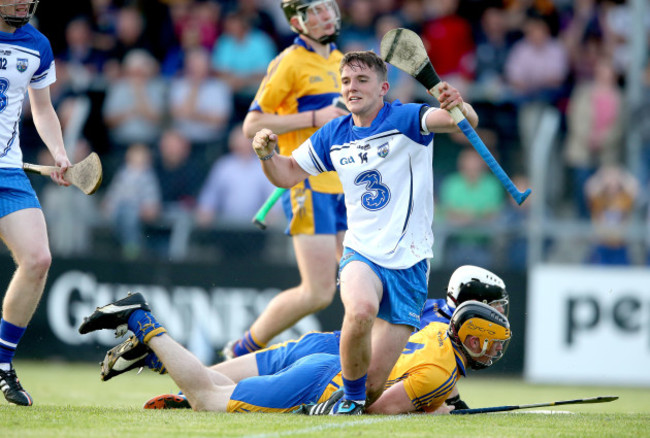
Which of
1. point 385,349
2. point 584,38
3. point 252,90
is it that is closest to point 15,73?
point 385,349

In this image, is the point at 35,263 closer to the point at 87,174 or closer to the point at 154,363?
the point at 87,174

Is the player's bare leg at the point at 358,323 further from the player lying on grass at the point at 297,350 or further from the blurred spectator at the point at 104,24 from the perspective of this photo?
the blurred spectator at the point at 104,24

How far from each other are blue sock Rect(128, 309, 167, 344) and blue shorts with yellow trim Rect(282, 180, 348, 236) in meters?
1.68

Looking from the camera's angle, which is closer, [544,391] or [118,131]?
[544,391]

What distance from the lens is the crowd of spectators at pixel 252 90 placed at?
10.1 metres

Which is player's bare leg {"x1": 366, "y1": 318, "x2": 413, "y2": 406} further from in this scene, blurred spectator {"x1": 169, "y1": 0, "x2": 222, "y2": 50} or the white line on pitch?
blurred spectator {"x1": 169, "y1": 0, "x2": 222, "y2": 50}

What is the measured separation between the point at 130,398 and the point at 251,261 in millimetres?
3417

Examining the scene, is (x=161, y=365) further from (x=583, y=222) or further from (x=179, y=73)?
(x=179, y=73)

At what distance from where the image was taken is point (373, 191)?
5.52 m

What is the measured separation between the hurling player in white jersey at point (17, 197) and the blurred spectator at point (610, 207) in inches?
224

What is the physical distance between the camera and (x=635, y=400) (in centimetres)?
791

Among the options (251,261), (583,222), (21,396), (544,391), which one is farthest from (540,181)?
(21,396)

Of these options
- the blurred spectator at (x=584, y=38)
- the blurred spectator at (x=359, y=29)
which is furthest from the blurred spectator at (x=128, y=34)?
the blurred spectator at (x=584, y=38)

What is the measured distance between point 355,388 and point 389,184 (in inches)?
46.2
